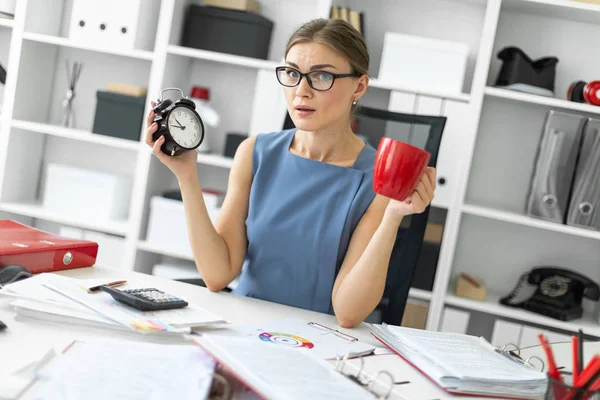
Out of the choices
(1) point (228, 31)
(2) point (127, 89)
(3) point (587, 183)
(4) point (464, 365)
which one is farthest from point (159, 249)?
(4) point (464, 365)

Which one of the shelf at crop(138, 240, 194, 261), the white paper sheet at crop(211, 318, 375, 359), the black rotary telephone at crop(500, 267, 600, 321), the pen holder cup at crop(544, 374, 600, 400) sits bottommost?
the shelf at crop(138, 240, 194, 261)

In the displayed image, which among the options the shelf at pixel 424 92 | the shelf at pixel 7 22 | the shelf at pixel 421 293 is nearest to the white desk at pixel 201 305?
the shelf at pixel 421 293

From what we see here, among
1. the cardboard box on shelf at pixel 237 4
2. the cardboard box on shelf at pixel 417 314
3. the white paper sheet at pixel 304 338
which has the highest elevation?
the cardboard box on shelf at pixel 237 4

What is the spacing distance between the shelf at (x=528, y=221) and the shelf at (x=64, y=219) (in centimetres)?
150

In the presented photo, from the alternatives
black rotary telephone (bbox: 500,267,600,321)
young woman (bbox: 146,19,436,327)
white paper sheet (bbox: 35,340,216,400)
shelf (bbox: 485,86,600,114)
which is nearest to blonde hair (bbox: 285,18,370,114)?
young woman (bbox: 146,19,436,327)

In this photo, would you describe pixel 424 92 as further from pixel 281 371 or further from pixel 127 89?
pixel 281 371

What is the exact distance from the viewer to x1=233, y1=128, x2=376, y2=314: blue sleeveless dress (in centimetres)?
164

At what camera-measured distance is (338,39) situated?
159 centimetres

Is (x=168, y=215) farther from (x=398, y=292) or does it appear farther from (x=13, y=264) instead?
(x=13, y=264)

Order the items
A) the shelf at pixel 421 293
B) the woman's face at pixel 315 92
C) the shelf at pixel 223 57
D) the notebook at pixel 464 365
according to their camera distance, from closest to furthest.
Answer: the notebook at pixel 464 365 → the woman's face at pixel 315 92 → the shelf at pixel 421 293 → the shelf at pixel 223 57

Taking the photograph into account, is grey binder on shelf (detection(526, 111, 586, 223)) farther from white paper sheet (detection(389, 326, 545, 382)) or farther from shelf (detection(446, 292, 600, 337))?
white paper sheet (detection(389, 326, 545, 382))

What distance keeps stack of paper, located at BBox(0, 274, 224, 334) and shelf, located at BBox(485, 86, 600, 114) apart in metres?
1.86

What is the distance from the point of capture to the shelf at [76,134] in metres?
2.97

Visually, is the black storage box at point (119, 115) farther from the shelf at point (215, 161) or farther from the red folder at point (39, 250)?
the red folder at point (39, 250)
